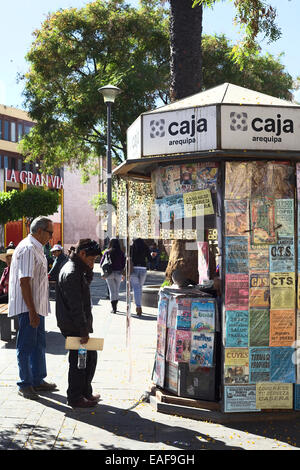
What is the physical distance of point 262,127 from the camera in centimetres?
482

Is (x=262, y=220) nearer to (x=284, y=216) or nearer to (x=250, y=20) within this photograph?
(x=284, y=216)

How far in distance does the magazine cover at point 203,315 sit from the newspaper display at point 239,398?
546mm

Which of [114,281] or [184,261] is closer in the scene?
[184,261]

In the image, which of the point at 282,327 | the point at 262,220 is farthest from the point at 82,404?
the point at 262,220

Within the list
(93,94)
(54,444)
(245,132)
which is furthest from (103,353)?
(93,94)

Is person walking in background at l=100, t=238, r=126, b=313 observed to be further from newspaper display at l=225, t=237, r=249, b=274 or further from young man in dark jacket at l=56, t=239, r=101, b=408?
newspaper display at l=225, t=237, r=249, b=274

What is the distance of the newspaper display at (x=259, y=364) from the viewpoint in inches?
195

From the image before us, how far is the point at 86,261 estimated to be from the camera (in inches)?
206

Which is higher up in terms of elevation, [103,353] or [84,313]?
[84,313]

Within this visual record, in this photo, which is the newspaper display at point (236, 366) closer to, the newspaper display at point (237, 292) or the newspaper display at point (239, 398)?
the newspaper display at point (239, 398)

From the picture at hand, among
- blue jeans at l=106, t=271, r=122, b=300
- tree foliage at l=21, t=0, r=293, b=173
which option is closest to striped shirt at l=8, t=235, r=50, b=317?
blue jeans at l=106, t=271, r=122, b=300

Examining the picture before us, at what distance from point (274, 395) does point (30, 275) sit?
2568 millimetres

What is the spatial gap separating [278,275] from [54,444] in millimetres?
2340
